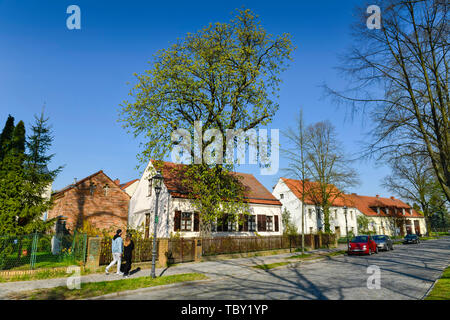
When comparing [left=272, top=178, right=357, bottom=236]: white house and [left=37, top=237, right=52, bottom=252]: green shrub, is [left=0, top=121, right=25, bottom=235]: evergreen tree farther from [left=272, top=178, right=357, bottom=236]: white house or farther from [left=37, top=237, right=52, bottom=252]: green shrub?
[left=272, top=178, right=357, bottom=236]: white house

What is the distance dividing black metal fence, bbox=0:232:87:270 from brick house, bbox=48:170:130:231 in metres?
11.0

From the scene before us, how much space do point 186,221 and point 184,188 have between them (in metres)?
2.99

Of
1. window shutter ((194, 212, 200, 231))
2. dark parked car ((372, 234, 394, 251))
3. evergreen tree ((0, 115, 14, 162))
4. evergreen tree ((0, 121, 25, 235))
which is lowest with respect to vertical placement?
dark parked car ((372, 234, 394, 251))

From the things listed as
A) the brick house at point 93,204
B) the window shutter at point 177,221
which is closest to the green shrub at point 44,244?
the window shutter at point 177,221

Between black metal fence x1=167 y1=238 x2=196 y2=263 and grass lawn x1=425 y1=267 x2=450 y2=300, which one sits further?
black metal fence x1=167 y1=238 x2=196 y2=263

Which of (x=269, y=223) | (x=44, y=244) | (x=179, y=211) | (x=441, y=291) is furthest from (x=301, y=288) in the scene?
(x=269, y=223)

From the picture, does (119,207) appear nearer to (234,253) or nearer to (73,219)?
(73,219)

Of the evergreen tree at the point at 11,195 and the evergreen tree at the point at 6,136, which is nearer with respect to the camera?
the evergreen tree at the point at 11,195

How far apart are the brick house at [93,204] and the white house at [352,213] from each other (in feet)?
64.3

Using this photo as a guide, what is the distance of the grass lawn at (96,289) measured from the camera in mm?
8383

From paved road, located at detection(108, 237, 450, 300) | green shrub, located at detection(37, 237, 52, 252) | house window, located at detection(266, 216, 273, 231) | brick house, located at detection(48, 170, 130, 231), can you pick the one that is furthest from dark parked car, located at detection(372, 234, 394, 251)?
green shrub, located at detection(37, 237, 52, 252)

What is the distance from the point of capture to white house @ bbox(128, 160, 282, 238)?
23078mm

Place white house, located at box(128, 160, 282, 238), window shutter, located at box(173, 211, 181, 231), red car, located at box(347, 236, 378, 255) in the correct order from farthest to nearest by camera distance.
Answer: white house, located at box(128, 160, 282, 238) → window shutter, located at box(173, 211, 181, 231) → red car, located at box(347, 236, 378, 255)

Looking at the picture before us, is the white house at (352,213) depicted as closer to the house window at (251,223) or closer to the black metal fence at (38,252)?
the house window at (251,223)
